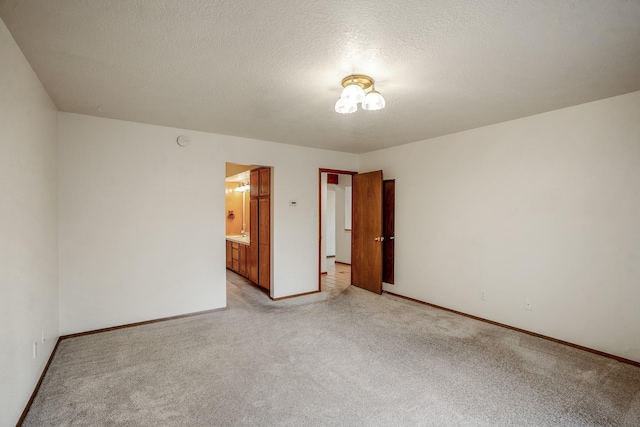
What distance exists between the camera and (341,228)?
797 centimetres

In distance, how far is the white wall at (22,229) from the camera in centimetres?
176

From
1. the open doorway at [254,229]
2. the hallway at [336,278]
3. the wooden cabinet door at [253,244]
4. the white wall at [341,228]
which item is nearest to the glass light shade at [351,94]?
the open doorway at [254,229]

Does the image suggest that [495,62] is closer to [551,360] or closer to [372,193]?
[551,360]

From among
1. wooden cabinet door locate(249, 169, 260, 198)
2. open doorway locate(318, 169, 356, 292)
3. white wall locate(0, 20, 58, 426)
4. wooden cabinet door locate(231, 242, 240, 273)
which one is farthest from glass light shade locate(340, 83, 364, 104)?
wooden cabinet door locate(231, 242, 240, 273)

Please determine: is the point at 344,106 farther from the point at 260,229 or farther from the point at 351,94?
the point at 260,229

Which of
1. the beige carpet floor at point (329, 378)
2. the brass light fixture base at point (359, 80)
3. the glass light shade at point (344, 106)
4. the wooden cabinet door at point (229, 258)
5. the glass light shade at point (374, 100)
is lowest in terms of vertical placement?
the beige carpet floor at point (329, 378)

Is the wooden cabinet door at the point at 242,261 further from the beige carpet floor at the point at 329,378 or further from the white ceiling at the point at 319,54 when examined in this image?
the white ceiling at the point at 319,54

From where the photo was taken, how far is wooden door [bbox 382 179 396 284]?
16.4 ft

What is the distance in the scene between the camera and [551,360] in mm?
2756

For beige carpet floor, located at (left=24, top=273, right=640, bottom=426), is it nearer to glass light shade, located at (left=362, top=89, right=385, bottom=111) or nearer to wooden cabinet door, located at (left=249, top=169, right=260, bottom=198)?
glass light shade, located at (left=362, top=89, right=385, bottom=111)

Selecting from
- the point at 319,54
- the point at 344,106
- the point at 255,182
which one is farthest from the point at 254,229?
the point at 319,54

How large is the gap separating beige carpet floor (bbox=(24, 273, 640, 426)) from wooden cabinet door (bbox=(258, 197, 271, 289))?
1.29 m

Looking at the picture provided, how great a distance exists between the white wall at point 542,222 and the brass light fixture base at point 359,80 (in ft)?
7.03

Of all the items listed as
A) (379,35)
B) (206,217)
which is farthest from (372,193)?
(379,35)
